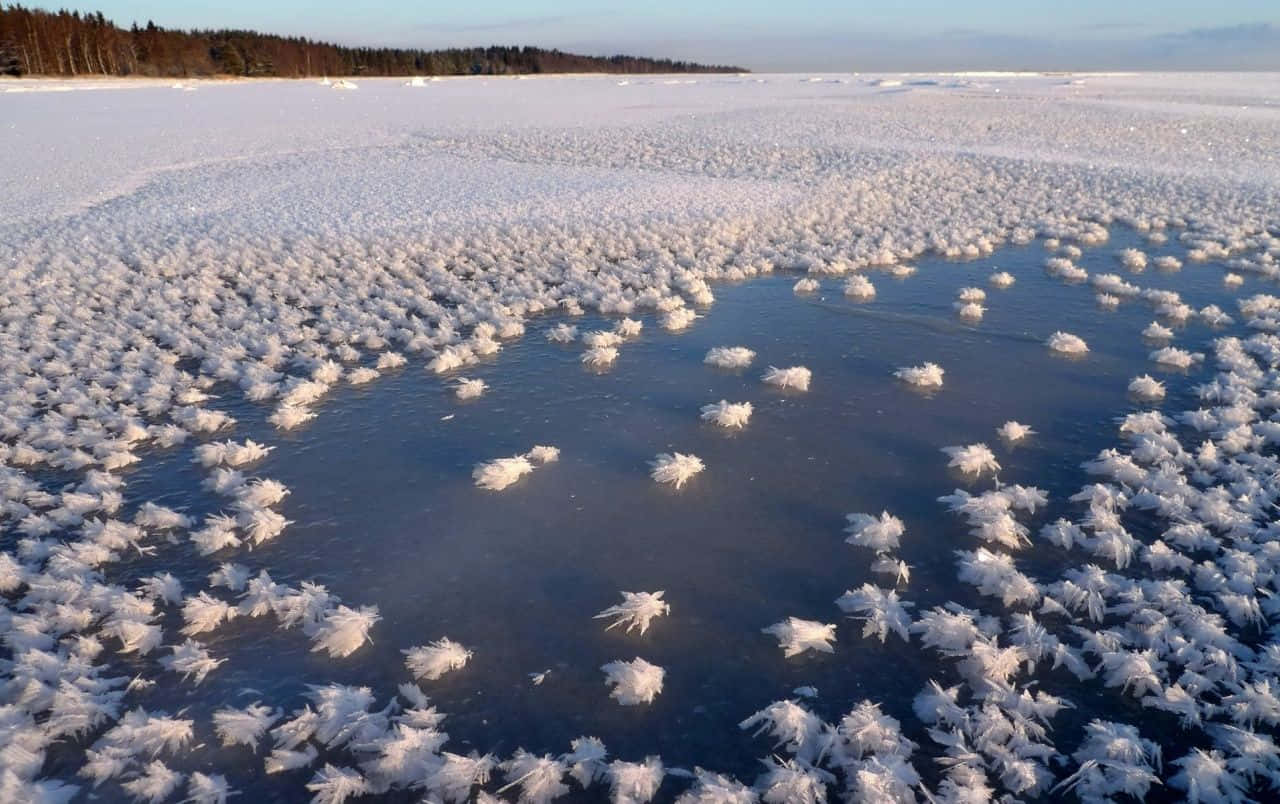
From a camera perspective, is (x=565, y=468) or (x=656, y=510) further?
(x=565, y=468)

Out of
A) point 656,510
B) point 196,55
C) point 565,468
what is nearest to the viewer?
point 656,510

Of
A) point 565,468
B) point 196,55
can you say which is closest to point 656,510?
point 565,468

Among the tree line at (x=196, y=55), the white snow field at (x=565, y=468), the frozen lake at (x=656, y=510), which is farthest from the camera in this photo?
the tree line at (x=196, y=55)

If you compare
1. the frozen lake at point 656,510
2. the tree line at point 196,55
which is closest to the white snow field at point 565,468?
the frozen lake at point 656,510

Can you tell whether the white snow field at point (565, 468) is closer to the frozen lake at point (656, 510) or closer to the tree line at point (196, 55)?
the frozen lake at point (656, 510)

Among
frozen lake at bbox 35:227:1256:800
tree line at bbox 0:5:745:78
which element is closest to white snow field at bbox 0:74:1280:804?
frozen lake at bbox 35:227:1256:800

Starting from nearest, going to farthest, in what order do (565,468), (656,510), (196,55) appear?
1. (656,510)
2. (565,468)
3. (196,55)

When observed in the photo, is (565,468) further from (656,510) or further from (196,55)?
(196,55)

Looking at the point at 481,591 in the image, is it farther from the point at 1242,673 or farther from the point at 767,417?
the point at 1242,673

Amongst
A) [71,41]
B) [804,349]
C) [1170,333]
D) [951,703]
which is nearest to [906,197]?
[1170,333]
